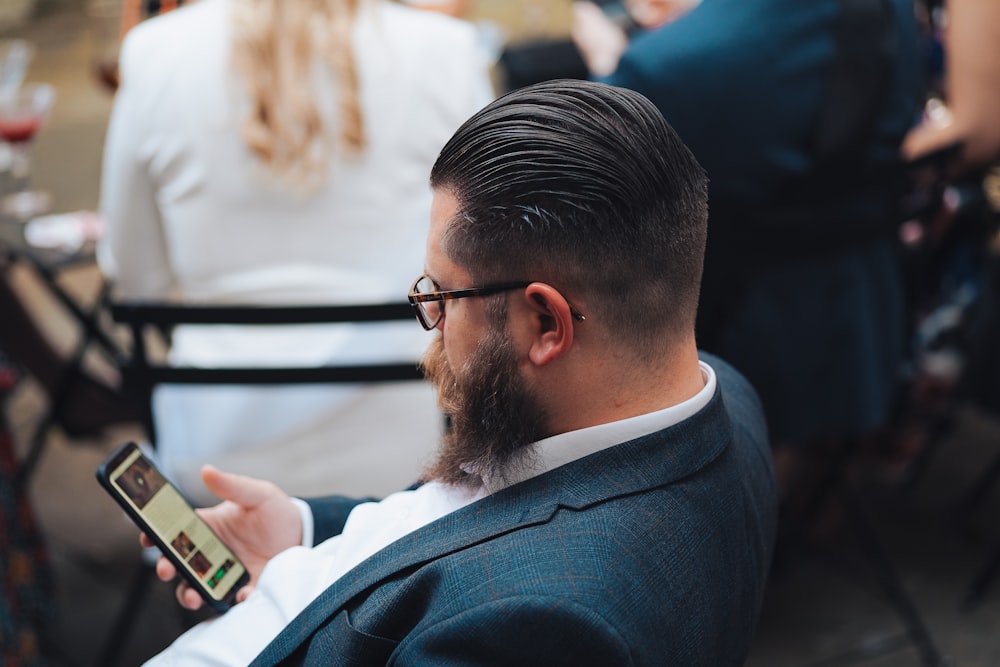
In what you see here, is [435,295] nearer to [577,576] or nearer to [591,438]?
[591,438]

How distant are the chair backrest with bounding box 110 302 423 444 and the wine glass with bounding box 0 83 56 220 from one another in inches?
42.6

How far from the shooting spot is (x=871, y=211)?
235 centimetres

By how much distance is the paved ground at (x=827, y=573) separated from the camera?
278 cm

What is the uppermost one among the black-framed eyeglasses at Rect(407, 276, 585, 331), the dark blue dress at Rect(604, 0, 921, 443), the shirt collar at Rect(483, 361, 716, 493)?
the black-framed eyeglasses at Rect(407, 276, 585, 331)

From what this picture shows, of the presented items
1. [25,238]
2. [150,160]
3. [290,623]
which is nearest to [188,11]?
[150,160]

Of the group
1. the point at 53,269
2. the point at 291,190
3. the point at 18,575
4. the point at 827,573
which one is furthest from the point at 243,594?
the point at 827,573

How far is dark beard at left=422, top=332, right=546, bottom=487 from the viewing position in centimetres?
109

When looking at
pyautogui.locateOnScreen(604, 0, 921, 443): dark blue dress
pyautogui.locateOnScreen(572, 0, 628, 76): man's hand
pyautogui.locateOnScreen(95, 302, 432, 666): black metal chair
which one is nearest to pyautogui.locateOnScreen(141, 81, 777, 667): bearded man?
pyautogui.locateOnScreen(95, 302, 432, 666): black metal chair

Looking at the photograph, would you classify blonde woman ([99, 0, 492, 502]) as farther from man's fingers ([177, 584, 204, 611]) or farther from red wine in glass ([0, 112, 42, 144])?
man's fingers ([177, 584, 204, 611])

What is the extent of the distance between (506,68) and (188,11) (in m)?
1.41

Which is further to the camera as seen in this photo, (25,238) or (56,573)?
(56,573)

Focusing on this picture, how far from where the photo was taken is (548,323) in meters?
1.07

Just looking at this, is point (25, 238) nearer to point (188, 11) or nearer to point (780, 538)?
point (188, 11)

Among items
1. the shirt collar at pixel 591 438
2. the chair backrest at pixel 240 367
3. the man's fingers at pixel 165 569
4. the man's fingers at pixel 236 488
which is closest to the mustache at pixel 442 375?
the shirt collar at pixel 591 438
